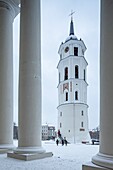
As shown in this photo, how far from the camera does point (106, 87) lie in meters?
19.7

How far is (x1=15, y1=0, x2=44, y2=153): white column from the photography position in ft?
113

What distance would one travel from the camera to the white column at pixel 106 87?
62.2 feet

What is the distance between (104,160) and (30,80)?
1917cm

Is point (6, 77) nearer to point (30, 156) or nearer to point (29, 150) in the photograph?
point (29, 150)

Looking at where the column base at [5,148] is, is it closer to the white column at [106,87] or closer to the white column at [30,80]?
the white column at [30,80]

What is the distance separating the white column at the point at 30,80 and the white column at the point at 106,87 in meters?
15.9

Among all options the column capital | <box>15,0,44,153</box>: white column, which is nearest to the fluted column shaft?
<box>15,0,44,153</box>: white column

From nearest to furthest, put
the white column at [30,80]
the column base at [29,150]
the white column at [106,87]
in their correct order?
the white column at [106,87]
the column base at [29,150]
the white column at [30,80]

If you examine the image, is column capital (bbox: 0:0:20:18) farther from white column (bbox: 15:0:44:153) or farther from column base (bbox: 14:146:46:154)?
column base (bbox: 14:146:46:154)

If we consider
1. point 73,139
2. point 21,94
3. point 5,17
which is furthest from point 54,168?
point 73,139

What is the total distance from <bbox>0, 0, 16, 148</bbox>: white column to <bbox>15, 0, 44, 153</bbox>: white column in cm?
898

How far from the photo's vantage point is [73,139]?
200m

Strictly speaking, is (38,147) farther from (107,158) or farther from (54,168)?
(107,158)

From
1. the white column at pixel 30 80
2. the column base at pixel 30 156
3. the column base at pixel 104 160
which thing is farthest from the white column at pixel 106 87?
the white column at pixel 30 80
